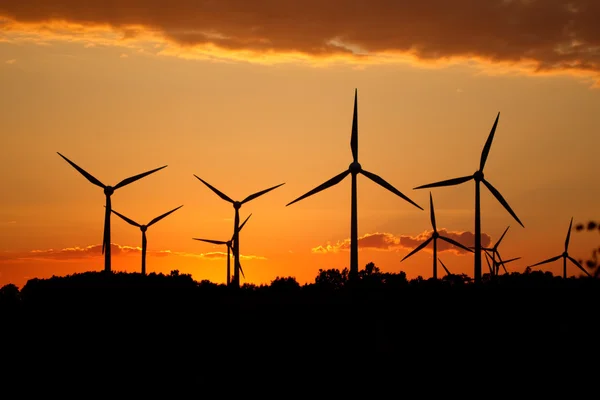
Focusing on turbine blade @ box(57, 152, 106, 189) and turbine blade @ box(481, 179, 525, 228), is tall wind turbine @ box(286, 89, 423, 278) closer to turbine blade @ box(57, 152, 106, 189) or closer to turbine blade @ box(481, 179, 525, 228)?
turbine blade @ box(481, 179, 525, 228)

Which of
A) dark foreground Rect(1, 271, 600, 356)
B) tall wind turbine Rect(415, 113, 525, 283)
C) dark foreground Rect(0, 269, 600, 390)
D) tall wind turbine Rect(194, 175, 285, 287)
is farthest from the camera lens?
tall wind turbine Rect(194, 175, 285, 287)

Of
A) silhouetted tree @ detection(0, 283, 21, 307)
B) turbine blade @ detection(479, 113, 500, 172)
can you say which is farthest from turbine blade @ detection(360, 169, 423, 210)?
silhouetted tree @ detection(0, 283, 21, 307)

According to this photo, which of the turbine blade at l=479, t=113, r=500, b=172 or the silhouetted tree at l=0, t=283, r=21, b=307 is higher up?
the turbine blade at l=479, t=113, r=500, b=172

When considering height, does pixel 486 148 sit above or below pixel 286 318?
above

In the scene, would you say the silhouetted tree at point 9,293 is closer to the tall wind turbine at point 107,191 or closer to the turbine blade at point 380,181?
the tall wind turbine at point 107,191

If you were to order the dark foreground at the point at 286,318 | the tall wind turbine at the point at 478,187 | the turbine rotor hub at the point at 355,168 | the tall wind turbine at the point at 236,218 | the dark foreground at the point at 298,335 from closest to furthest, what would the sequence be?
the dark foreground at the point at 298,335, the dark foreground at the point at 286,318, the turbine rotor hub at the point at 355,168, the tall wind turbine at the point at 478,187, the tall wind turbine at the point at 236,218

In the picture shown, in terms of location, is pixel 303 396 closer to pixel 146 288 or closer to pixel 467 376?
pixel 467 376

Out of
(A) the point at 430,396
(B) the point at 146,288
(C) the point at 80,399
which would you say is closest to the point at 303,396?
(A) the point at 430,396

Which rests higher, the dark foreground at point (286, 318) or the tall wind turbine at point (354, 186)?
the tall wind turbine at point (354, 186)

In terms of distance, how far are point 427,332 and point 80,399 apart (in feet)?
124

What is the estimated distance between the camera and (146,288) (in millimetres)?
123125

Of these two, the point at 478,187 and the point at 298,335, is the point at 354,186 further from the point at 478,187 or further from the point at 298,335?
the point at 478,187

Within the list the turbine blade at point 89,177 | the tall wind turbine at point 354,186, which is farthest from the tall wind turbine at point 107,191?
the tall wind turbine at point 354,186

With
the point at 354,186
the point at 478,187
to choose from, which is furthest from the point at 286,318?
the point at 478,187
